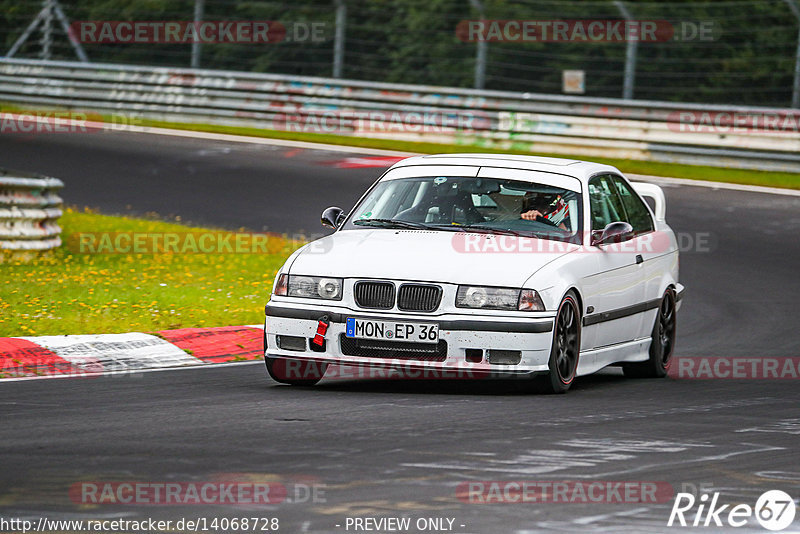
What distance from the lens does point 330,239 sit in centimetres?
982

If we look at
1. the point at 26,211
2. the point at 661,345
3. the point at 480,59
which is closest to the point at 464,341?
the point at 661,345

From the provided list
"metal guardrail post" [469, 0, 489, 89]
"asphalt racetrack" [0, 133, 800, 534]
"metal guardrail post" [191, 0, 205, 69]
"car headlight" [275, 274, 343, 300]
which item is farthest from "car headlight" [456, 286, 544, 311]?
"metal guardrail post" [191, 0, 205, 69]

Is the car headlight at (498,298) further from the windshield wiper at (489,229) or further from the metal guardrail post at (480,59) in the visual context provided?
the metal guardrail post at (480,59)

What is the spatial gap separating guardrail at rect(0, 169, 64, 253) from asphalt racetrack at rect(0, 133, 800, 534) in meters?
5.38

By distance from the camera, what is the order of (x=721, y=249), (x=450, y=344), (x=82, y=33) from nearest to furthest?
1. (x=450, y=344)
2. (x=721, y=249)
3. (x=82, y=33)

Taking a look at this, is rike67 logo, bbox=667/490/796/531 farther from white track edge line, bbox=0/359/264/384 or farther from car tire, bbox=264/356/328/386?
white track edge line, bbox=0/359/264/384

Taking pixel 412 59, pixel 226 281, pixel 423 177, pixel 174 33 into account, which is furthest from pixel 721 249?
pixel 174 33

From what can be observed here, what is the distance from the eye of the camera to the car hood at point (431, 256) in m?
8.93

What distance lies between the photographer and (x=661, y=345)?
35.9ft

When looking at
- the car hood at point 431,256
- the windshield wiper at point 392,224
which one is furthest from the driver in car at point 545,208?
the windshield wiper at point 392,224

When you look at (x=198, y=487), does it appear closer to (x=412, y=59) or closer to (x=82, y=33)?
(x=412, y=59)

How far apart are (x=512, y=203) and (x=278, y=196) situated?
1087cm

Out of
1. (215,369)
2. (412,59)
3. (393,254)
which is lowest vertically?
(215,369)

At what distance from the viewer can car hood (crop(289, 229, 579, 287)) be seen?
352 inches
